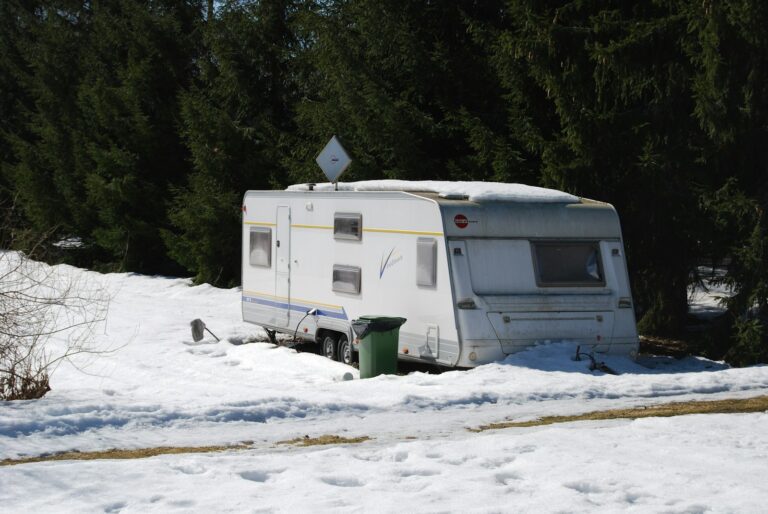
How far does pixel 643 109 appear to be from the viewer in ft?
61.3

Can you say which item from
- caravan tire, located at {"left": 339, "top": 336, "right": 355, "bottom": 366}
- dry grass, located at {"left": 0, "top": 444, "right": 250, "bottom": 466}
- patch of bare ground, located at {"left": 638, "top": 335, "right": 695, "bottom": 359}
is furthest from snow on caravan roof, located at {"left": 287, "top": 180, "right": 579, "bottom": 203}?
dry grass, located at {"left": 0, "top": 444, "right": 250, "bottom": 466}

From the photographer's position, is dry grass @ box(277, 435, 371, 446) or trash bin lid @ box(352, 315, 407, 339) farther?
trash bin lid @ box(352, 315, 407, 339)

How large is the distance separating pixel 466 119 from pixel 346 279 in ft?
16.6

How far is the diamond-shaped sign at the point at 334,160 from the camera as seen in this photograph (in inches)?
779

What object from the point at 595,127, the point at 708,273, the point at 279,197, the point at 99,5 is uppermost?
the point at 99,5

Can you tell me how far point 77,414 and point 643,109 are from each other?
11497 mm

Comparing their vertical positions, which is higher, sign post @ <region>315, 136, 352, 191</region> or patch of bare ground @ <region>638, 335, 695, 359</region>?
sign post @ <region>315, 136, 352, 191</region>

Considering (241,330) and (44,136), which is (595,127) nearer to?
(241,330)

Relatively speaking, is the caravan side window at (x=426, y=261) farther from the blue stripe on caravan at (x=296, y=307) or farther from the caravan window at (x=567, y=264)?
the blue stripe on caravan at (x=296, y=307)

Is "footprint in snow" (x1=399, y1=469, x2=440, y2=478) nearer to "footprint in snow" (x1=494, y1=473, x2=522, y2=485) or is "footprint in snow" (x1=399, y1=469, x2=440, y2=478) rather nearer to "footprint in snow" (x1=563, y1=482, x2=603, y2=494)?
"footprint in snow" (x1=494, y1=473, x2=522, y2=485)

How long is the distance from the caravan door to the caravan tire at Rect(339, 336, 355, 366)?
1.61 meters

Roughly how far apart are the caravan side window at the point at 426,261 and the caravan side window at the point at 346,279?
1.57 metres

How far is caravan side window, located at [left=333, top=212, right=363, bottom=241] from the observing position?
54.0 ft

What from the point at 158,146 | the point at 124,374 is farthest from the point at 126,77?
the point at 124,374
